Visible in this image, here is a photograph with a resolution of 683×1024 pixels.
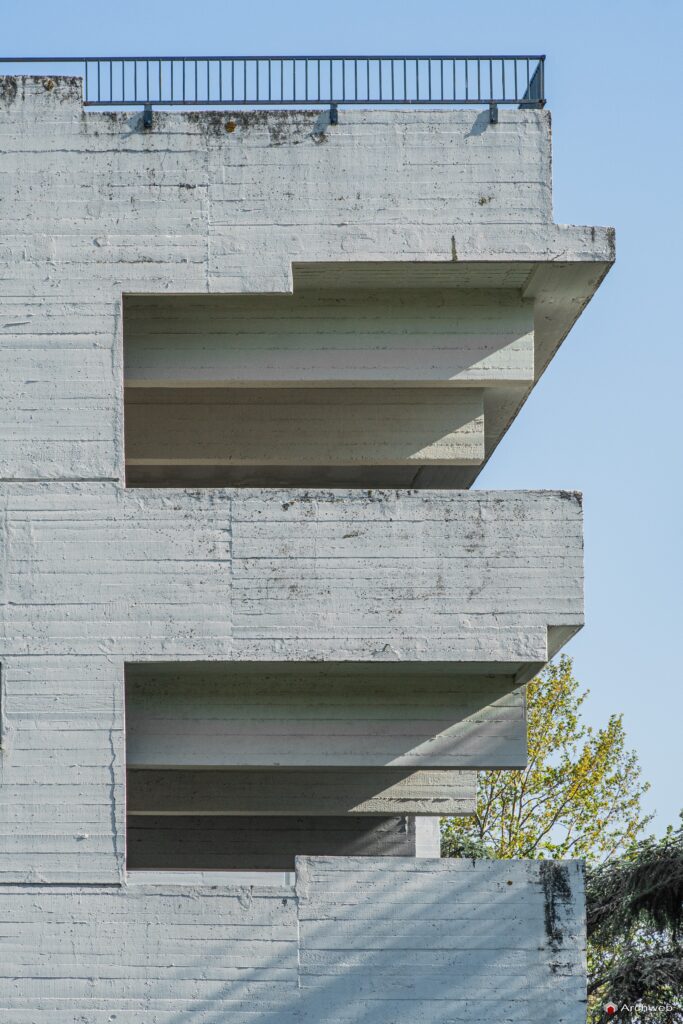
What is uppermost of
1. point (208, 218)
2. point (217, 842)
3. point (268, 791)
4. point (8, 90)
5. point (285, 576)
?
point (8, 90)

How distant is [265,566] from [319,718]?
178 cm

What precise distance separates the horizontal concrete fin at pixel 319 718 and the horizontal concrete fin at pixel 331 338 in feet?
9.51

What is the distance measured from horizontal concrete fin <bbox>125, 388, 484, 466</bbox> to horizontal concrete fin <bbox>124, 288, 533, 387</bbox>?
1206mm

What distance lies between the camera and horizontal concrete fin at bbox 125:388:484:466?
16.2 meters

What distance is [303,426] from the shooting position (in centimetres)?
1659

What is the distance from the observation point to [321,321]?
15094mm

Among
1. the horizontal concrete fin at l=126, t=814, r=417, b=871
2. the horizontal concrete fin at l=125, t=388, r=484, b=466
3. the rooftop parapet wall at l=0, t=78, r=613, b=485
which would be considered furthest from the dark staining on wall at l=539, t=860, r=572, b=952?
the horizontal concrete fin at l=126, t=814, r=417, b=871

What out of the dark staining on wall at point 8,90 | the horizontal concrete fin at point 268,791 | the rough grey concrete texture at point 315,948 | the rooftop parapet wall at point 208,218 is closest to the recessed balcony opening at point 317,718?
the rough grey concrete texture at point 315,948

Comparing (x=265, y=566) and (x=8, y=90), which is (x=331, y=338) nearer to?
(x=265, y=566)

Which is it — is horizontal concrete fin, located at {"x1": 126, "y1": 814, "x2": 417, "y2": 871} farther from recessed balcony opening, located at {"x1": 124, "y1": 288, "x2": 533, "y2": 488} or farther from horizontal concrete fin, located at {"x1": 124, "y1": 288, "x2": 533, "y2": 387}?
horizontal concrete fin, located at {"x1": 124, "y1": 288, "x2": 533, "y2": 387}

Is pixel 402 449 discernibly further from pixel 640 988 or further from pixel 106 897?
pixel 640 988

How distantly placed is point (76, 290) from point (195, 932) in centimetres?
603

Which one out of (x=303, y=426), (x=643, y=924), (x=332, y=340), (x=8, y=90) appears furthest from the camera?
(x=643, y=924)

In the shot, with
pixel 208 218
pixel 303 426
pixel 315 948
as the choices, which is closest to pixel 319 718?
pixel 315 948
